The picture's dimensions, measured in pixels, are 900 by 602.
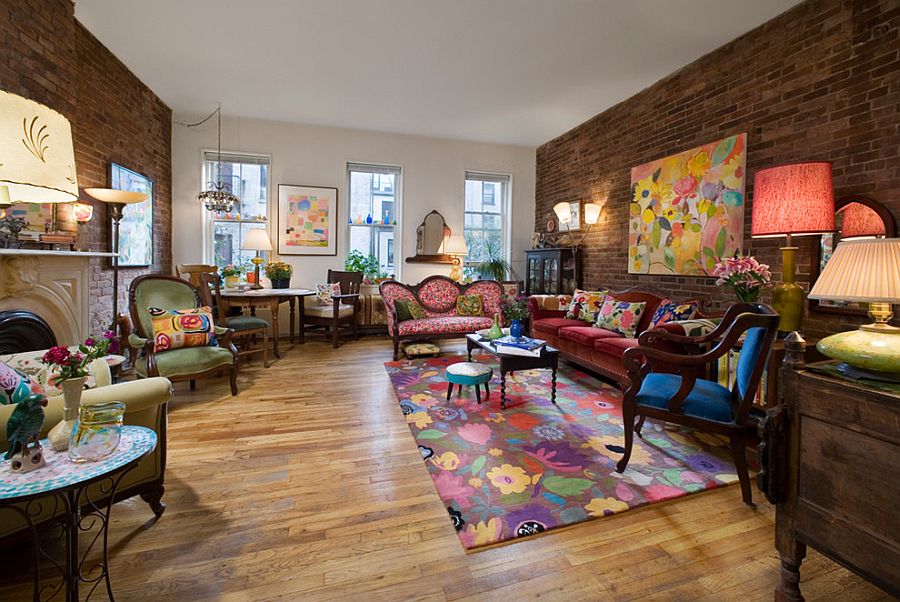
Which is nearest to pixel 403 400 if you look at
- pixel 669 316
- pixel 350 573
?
pixel 350 573

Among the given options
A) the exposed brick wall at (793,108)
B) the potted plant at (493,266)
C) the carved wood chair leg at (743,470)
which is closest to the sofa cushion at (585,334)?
the exposed brick wall at (793,108)

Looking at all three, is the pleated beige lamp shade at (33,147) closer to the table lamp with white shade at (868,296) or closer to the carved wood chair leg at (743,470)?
the table lamp with white shade at (868,296)

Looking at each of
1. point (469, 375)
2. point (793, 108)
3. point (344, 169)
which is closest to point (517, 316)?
point (469, 375)

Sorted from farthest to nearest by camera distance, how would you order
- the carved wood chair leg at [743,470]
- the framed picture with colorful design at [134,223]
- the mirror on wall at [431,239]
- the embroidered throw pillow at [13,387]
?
the mirror on wall at [431,239]
the framed picture with colorful design at [134,223]
the carved wood chair leg at [743,470]
the embroidered throw pillow at [13,387]

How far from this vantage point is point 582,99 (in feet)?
15.6

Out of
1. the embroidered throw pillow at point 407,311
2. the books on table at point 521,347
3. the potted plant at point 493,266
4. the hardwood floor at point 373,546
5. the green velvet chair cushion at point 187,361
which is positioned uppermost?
the potted plant at point 493,266

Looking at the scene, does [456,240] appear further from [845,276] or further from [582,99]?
[845,276]

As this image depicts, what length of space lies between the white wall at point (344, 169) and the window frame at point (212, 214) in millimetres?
40

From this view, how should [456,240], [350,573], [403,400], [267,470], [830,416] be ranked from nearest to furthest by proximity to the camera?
[830,416] → [350,573] → [267,470] → [403,400] → [456,240]

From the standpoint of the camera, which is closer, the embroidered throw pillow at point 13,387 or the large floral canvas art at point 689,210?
the embroidered throw pillow at point 13,387

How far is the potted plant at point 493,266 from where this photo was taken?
6.52m

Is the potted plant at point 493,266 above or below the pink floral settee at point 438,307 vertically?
above

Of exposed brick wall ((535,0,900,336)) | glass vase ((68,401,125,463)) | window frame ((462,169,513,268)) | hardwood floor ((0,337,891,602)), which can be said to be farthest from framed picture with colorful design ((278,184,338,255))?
glass vase ((68,401,125,463))

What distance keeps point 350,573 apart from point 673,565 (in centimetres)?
122
